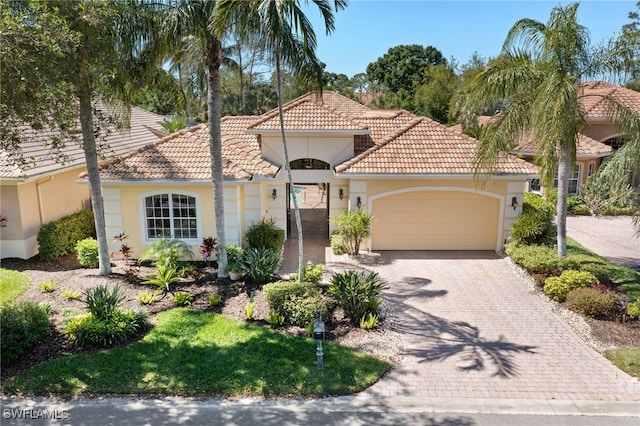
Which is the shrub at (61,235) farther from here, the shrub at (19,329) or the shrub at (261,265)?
the shrub at (261,265)

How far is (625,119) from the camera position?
39.9 feet

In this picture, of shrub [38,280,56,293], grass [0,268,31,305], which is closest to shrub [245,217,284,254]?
shrub [38,280,56,293]

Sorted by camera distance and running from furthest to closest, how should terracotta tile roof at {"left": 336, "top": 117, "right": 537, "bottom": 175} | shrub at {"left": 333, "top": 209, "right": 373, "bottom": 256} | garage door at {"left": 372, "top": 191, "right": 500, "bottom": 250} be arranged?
1. garage door at {"left": 372, "top": 191, "right": 500, "bottom": 250}
2. terracotta tile roof at {"left": 336, "top": 117, "right": 537, "bottom": 175}
3. shrub at {"left": 333, "top": 209, "right": 373, "bottom": 256}

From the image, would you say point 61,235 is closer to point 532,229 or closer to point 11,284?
point 11,284

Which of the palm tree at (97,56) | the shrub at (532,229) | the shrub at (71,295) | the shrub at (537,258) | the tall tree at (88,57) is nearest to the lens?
the tall tree at (88,57)

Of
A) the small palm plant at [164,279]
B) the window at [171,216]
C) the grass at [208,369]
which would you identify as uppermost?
the window at [171,216]

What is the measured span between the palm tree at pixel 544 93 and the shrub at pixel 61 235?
45.8ft

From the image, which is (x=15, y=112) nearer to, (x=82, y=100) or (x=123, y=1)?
(x=82, y=100)

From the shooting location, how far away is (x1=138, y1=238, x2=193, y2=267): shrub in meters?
13.3

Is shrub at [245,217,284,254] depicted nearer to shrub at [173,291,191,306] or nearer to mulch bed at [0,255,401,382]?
mulch bed at [0,255,401,382]

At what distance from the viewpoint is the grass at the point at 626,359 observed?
8914 millimetres

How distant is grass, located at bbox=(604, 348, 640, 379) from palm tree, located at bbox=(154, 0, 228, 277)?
397 inches

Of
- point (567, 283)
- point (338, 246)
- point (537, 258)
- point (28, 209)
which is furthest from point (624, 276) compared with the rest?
point (28, 209)

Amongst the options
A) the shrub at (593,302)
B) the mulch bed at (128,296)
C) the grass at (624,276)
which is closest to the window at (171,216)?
the mulch bed at (128,296)
